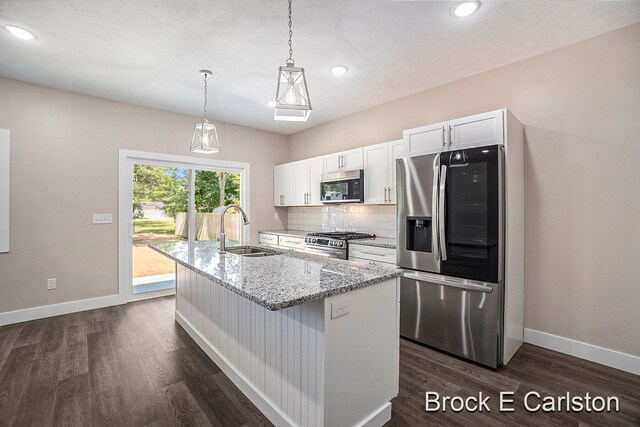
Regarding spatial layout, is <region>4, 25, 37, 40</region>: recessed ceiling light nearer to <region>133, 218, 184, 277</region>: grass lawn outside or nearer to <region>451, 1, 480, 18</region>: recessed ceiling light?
<region>133, 218, 184, 277</region>: grass lawn outside

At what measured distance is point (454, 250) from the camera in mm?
2580

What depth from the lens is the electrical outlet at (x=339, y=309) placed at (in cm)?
147

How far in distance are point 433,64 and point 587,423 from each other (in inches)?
117

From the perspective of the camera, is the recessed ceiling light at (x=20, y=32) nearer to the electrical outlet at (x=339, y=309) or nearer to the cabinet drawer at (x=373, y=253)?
the electrical outlet at (x=339, y=309)

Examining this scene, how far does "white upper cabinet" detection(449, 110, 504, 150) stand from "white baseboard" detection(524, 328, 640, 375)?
1.81 m

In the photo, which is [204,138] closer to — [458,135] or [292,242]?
[292,242]

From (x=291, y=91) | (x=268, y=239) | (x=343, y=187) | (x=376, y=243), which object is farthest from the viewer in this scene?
(x=268, y=239)

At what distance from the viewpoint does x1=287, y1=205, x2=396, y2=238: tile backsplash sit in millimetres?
4074

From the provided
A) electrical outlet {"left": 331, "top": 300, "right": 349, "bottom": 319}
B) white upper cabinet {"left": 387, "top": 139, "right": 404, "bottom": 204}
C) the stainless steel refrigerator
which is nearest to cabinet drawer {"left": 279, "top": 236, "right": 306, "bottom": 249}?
white upper cabinet {"left": 387, "top": 139, "right": 404, "bottom": 204}

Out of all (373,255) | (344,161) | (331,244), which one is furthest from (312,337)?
(344,161)

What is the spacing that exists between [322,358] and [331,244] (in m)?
2.37

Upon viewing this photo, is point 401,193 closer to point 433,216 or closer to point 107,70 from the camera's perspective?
point 433,216

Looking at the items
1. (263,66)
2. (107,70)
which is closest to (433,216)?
(263,66)

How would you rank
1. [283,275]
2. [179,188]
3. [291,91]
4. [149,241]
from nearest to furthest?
[283,275] < [291,91] < [149,241] < [179,188]
